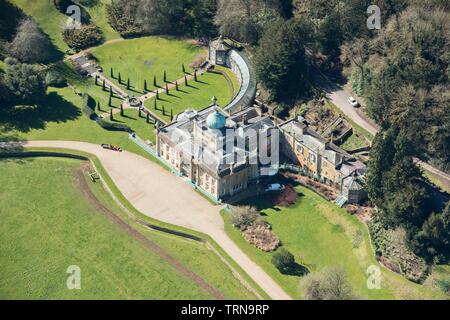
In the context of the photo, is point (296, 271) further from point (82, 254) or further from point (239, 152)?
point (82, 254)

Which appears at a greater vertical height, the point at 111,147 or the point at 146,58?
the point at 146,58

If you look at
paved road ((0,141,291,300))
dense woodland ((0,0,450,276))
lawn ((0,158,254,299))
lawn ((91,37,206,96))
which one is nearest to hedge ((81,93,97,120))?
paved road ((0,141,291,300))

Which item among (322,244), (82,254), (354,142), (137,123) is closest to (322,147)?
(354,142)

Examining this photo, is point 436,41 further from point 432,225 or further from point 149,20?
point 149,20
